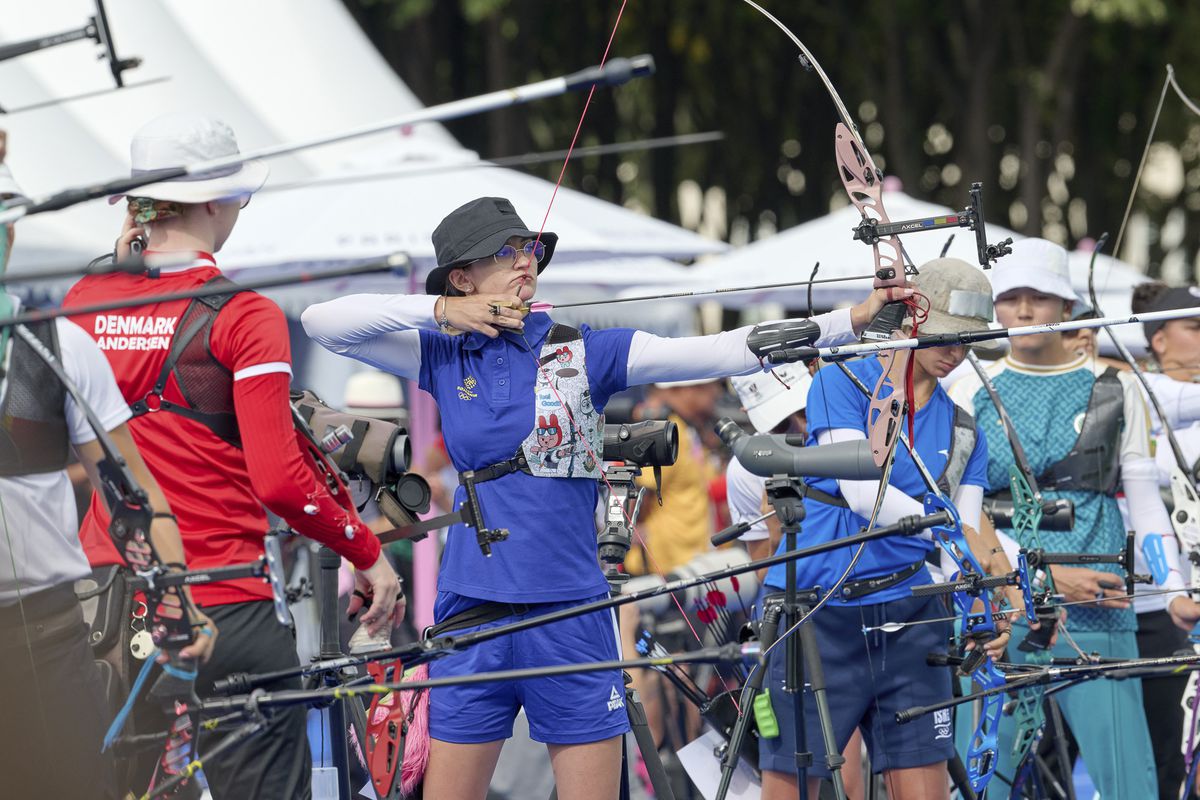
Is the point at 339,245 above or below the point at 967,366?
above

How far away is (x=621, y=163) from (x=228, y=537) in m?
18.5

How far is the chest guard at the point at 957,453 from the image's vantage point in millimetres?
4273

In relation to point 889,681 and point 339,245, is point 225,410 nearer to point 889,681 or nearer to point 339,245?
point 889,681

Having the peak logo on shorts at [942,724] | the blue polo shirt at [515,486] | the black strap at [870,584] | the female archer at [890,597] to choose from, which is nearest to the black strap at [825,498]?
the female archer at [890,597]

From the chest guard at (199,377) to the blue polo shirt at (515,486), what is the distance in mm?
562

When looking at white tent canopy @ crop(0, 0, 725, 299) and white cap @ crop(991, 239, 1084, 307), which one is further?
white tent canopy @ crop(0, 0, 725, 299)

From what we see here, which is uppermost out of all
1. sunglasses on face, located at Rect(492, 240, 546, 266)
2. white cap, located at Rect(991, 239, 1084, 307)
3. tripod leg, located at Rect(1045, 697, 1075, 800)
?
sunglasses on face, located at Rect(492, 240, 546, 266)

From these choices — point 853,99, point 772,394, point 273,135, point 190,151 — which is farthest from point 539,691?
point 853,99

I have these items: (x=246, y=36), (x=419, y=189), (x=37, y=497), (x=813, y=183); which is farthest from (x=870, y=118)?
(x=37, y=497)

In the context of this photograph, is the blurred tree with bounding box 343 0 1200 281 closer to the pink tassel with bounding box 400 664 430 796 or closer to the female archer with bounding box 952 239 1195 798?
the female archer with bounding box 952 239 1195 798

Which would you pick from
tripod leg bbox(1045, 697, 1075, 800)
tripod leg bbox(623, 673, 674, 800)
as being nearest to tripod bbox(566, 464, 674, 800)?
tripod leg bbox(623, 673, 674, 800)

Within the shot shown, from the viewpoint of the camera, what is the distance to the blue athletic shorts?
13.8ft

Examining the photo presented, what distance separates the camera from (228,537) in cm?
340

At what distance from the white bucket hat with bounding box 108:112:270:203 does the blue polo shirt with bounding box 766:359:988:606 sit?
61.5 inches
